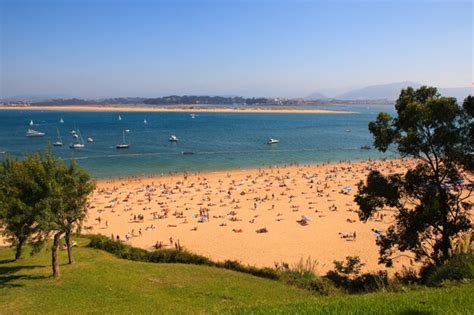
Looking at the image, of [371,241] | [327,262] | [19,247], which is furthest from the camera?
[371,241]

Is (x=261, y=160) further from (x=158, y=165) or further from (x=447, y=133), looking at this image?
(x=447, y=133)

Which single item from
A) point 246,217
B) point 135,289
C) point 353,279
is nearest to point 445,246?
point 353,279

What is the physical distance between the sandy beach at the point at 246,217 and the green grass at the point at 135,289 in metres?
2.57

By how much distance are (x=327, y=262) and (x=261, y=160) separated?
43.2 meters

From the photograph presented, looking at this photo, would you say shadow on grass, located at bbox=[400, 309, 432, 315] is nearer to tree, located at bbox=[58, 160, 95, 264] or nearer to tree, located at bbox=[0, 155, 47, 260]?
tree, located at bbox=[58, 160, 95, 264]

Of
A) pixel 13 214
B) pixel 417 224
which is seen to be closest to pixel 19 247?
pixel 13 214

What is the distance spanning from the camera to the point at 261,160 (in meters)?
63.3

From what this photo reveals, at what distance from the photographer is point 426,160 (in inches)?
510

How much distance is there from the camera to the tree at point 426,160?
12.2 metres

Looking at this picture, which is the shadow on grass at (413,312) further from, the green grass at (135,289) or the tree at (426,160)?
the tree at (426,160)

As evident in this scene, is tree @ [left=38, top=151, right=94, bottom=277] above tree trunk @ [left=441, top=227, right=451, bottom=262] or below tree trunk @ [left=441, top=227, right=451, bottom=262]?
above

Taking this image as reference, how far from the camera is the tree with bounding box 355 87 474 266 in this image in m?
12.2

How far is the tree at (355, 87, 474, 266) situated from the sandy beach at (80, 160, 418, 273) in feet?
22.4

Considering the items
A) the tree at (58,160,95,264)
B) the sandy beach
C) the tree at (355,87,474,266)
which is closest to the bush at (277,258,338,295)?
the tree at (355,87,474,266)
